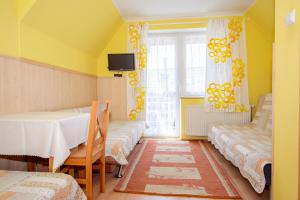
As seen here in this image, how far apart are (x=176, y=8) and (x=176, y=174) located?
9.20 ft

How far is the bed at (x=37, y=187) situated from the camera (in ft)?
3.31

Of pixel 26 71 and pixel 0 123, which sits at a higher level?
pixel 26 71

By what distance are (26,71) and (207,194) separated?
2.19 m

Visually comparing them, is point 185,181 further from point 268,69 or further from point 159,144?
point 268,69

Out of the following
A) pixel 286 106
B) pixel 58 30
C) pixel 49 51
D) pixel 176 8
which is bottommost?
pixel 286 106

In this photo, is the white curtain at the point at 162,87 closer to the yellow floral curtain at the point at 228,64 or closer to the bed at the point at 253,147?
the yellow floral curtain at the point at 228,64

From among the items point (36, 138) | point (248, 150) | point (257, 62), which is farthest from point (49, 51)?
point (257, 62)

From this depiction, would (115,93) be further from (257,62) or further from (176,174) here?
(257,62)

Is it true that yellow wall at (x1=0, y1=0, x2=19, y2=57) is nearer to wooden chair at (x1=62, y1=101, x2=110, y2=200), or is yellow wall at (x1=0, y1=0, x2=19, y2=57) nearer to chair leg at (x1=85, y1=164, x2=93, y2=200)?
wooden chair at (x1=62, y1=101, x2=110, y2=200)

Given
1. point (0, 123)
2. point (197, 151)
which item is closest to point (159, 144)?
point (197, 151)

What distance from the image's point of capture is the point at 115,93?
13.9ft

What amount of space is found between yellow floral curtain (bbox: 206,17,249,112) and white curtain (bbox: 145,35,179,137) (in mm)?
738

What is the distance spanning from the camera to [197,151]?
11.1 ft

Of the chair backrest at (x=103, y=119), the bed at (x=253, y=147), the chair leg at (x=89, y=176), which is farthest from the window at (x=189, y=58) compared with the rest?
the chair leg at (x=89, y=176)
